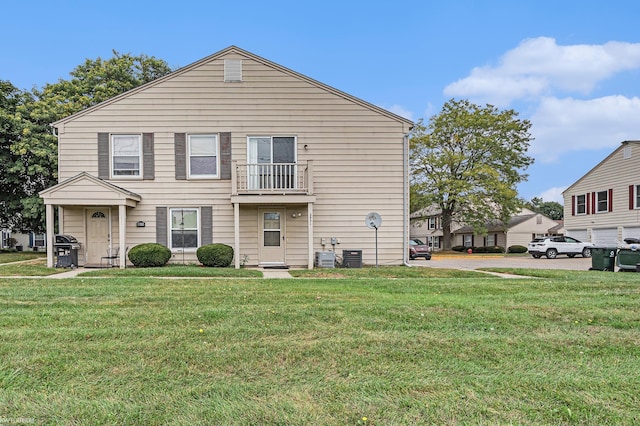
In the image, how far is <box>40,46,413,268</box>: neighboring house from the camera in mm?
13078

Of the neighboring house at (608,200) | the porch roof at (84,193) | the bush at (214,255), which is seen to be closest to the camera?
the porch roof at (84,193)

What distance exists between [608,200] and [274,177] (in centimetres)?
2149

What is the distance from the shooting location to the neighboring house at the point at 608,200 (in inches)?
862

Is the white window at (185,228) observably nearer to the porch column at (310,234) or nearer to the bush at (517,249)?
the porch column at (310,234)

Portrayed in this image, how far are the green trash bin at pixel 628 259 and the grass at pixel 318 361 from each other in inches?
342

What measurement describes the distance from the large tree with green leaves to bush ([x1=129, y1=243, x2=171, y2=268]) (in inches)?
428

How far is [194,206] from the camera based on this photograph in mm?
13203

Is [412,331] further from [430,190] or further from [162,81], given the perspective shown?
[430,190]

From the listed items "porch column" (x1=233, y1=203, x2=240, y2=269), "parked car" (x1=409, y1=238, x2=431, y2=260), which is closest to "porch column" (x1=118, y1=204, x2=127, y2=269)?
"porch column" (x1=233, y1=203, x2=240, y2=269)

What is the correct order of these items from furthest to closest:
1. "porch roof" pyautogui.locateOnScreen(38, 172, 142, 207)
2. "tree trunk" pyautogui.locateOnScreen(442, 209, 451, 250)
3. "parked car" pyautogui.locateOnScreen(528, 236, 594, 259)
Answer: "tree trunk" pyautogui.locateOnScreen(442, 209, 451, 250) < "parked car" pyautogui.locateOnScreen(528, 236, 594, 259) < "porch roof" pyautogui.locateOnScreen(38, 172, 142, 207)

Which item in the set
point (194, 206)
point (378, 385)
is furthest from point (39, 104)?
point (378, 385)

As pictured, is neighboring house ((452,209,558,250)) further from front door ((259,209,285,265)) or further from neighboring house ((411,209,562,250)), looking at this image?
front door ((259,209,285,265))

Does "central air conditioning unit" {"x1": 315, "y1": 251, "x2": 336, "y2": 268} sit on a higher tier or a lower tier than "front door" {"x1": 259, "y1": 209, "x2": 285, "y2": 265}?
lower

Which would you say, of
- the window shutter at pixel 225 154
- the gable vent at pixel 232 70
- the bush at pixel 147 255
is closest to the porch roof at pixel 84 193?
the bush at pixel 147 255
